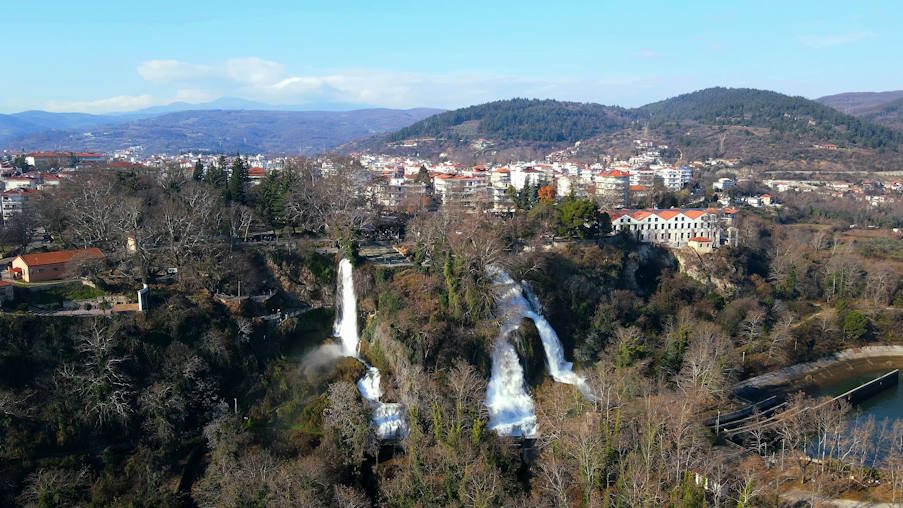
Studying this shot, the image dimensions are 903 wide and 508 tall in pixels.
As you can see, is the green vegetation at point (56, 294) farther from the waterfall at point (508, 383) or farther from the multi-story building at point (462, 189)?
the multi-story building at point (462, 189)

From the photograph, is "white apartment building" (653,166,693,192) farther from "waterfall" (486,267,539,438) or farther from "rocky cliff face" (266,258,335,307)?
"rocky cliff face" (266,258,335,307)

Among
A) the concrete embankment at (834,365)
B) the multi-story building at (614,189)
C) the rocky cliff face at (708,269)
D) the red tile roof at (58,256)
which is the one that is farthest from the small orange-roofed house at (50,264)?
the multi-story building at (614,189)

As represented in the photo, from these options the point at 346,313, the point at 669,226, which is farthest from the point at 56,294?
the point at 669,226

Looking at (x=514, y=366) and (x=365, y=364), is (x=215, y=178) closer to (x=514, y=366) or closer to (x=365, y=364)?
(x=365, y=364)

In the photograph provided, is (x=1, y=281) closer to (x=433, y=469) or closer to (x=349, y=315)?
(x=349, y=315)

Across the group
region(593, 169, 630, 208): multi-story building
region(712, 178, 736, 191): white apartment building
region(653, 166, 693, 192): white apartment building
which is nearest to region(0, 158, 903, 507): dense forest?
region(593, 169, 630, 208): multi-story building

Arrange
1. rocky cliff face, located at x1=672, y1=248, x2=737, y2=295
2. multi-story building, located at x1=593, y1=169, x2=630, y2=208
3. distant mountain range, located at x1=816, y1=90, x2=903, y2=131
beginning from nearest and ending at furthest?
rocky cliff face, located at x1=672, y1=248, x2=737, y2=295 → multi-story building, located at x1=593, y1=169, x2=630, y2=208 → distant mountain range, located at x1=816, y1=90, x2=903, y2=131
